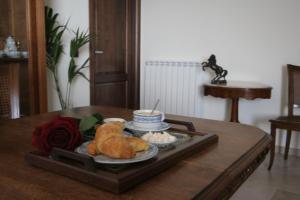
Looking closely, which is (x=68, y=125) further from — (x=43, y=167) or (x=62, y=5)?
(x=62, y=5)

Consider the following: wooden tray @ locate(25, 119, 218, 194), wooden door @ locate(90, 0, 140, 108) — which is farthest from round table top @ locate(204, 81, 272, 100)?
wooden tray @ locate(25, 119, 218, 194)

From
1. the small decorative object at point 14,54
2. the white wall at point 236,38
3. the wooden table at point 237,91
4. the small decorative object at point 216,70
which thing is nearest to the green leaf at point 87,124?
the small decorative object at point 14,54

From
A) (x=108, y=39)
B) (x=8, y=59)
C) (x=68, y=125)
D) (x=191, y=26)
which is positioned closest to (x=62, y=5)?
(x=108, y=39)

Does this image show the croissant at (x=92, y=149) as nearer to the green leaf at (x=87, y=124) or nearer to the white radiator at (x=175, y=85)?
the green leaf at (x=87, y=124)

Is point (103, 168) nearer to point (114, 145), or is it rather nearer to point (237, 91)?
point (114, 145)

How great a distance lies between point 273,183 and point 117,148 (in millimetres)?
2223

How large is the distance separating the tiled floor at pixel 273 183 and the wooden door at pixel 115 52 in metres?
1.95

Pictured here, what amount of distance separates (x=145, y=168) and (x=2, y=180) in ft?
1.06

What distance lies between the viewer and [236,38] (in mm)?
3637

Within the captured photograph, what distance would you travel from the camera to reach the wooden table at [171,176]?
0.65 metres

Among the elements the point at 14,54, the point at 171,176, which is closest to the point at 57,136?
the point at 171,176

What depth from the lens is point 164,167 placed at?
2.58 feet

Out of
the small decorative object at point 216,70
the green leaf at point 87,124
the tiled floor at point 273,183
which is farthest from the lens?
the small decorative object at point 216,70

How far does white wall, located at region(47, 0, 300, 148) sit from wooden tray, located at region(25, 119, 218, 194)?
2.66 meters
